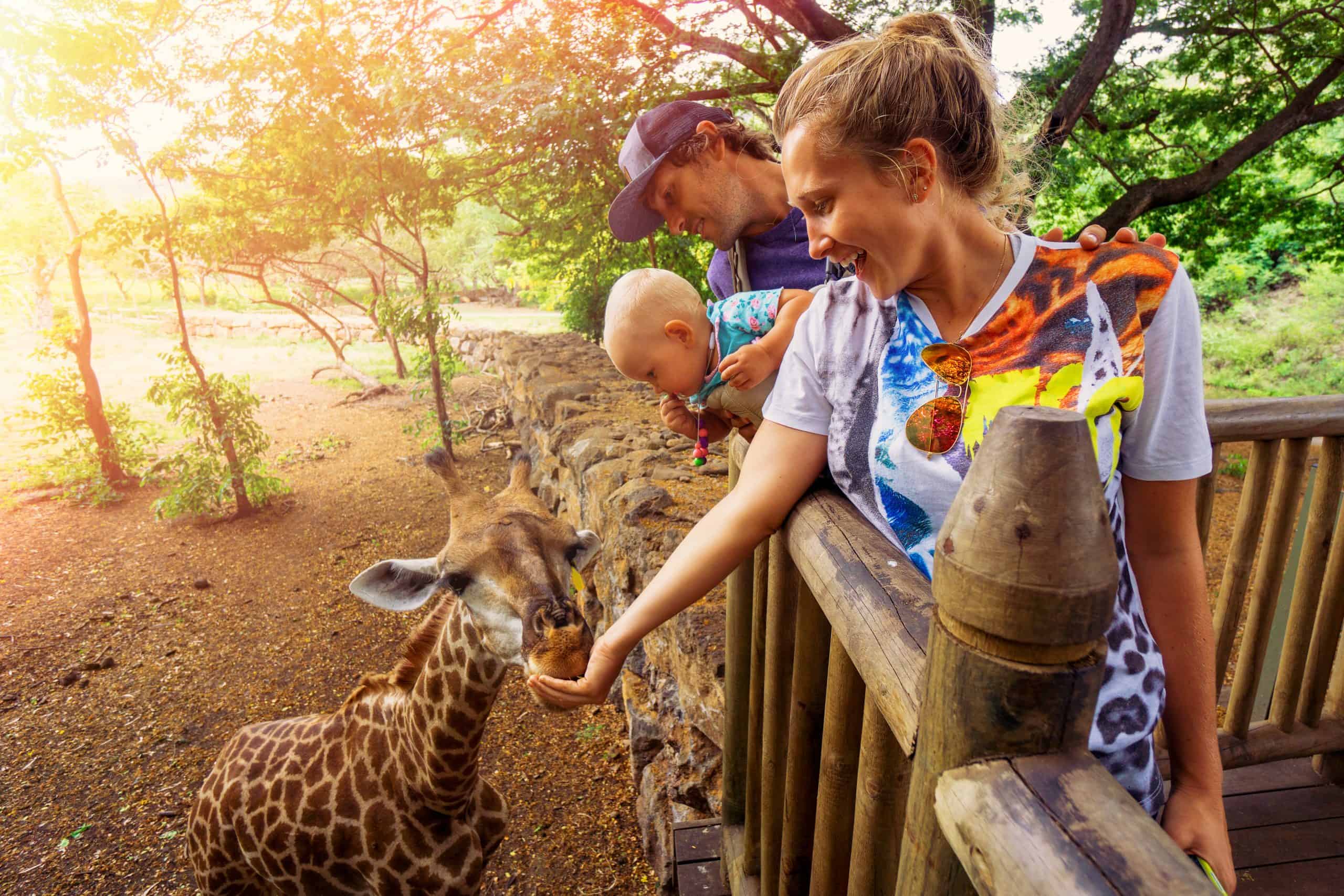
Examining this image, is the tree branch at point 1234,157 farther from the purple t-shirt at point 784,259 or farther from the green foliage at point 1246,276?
the green foliage at point 1246,276

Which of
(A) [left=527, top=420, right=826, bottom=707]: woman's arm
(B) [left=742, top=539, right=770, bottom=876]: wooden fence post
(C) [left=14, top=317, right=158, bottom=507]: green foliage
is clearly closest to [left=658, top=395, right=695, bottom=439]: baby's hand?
(B) [left=742, top=539, right=770, bottom=876]: wooden fence post

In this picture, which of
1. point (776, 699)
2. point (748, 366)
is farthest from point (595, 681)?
point (748, 366)

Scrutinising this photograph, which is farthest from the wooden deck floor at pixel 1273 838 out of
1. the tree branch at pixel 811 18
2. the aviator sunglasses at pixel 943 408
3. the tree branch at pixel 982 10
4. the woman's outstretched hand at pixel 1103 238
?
the tree branch at pixel 811 18

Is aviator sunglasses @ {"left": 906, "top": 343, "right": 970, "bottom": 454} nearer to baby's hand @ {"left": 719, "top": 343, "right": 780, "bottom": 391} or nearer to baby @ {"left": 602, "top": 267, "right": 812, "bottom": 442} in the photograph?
baby's hand @ {"left": 719, "top": 343, "right": 780, "bottom": 391}

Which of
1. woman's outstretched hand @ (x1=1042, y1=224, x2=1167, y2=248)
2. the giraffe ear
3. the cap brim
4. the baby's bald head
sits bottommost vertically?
the giraffe ear

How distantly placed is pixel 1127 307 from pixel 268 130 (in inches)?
362

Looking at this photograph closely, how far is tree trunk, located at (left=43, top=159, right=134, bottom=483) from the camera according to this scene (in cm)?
798

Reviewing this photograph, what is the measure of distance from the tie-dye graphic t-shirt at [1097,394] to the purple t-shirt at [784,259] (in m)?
1.09

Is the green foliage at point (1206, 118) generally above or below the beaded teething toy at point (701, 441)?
above

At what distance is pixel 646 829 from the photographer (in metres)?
3.56

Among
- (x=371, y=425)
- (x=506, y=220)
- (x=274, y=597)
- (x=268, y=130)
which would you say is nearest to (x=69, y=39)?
(x=268, y=130)

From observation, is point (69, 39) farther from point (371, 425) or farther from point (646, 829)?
point (646, 829)

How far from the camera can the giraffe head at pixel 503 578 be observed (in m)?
2.18

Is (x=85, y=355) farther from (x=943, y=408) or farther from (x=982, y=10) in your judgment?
(x=943, y=408)
